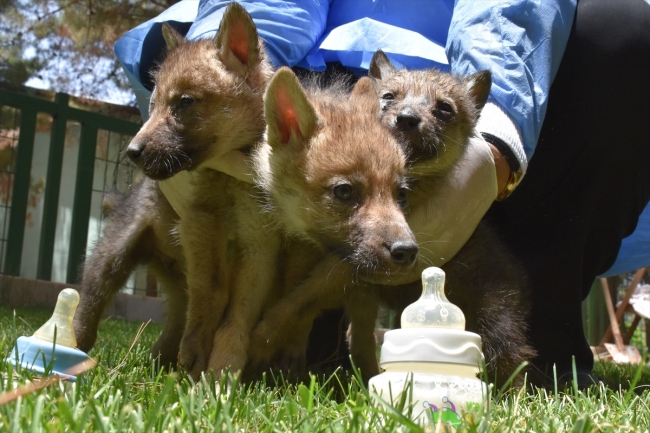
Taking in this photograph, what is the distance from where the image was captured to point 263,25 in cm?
349

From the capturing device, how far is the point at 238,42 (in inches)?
125

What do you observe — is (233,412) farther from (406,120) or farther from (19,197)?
(19,197)

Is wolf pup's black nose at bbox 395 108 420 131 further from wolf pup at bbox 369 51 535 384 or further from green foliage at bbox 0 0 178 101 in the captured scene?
green foliage at bbox 0 0 178 101

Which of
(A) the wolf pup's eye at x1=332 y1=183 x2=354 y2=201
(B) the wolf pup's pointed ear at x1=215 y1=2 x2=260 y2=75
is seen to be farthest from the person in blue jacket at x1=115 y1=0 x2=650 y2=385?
(A) the wolf pup's eye at x1=332 y1=183 x2=354 y2=201

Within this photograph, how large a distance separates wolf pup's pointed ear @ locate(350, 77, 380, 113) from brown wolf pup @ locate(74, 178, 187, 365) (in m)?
1.06

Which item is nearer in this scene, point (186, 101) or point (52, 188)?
point (186, 101)

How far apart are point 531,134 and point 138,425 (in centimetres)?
222

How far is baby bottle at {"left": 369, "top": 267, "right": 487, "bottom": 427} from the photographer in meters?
1.68

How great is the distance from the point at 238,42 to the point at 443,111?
3.22 feet

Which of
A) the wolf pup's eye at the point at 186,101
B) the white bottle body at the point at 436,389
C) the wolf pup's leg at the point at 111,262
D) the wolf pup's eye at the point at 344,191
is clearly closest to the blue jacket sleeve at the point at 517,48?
the wolf pup's eye at the point at 344,191

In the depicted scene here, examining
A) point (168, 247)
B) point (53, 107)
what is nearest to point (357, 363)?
point (168, 247)

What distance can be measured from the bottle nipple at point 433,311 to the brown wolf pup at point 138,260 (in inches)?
70.5

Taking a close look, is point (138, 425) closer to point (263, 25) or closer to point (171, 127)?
point (171, 127)

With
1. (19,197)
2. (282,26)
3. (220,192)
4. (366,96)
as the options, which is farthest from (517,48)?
(19,197)
